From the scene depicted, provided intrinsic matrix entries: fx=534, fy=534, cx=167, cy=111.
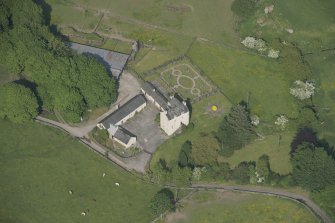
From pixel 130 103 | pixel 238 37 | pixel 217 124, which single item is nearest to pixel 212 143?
pixel 217 124

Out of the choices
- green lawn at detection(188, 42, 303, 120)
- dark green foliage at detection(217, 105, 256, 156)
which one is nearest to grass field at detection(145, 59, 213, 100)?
green lawn at detection(188, 42, 303, 120)

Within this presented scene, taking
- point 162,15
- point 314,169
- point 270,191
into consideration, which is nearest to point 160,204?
point 270,191

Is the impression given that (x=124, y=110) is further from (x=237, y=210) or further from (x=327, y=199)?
(x=327, y=199)

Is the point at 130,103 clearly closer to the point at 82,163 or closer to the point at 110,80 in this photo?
the point at 110,80

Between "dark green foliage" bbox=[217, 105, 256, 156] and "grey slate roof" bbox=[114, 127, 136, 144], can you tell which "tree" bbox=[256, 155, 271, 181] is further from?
"grey slate roof" bbox=[114, 127, 136, 144]

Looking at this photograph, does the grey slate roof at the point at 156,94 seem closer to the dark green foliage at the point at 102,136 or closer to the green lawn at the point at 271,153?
the dark green foliage at the point at 102,136

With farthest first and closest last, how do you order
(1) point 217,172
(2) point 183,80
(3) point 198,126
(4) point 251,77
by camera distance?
(4) point 251,77 → (2) point 183,80 → (3) point 198,126 → (1) point 217,172

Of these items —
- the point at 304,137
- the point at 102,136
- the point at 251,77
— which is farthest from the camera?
the point at 251,77

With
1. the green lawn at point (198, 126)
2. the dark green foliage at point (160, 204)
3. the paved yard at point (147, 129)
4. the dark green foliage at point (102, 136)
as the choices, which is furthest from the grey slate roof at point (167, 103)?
the dark green foliage at point (160, 204)
